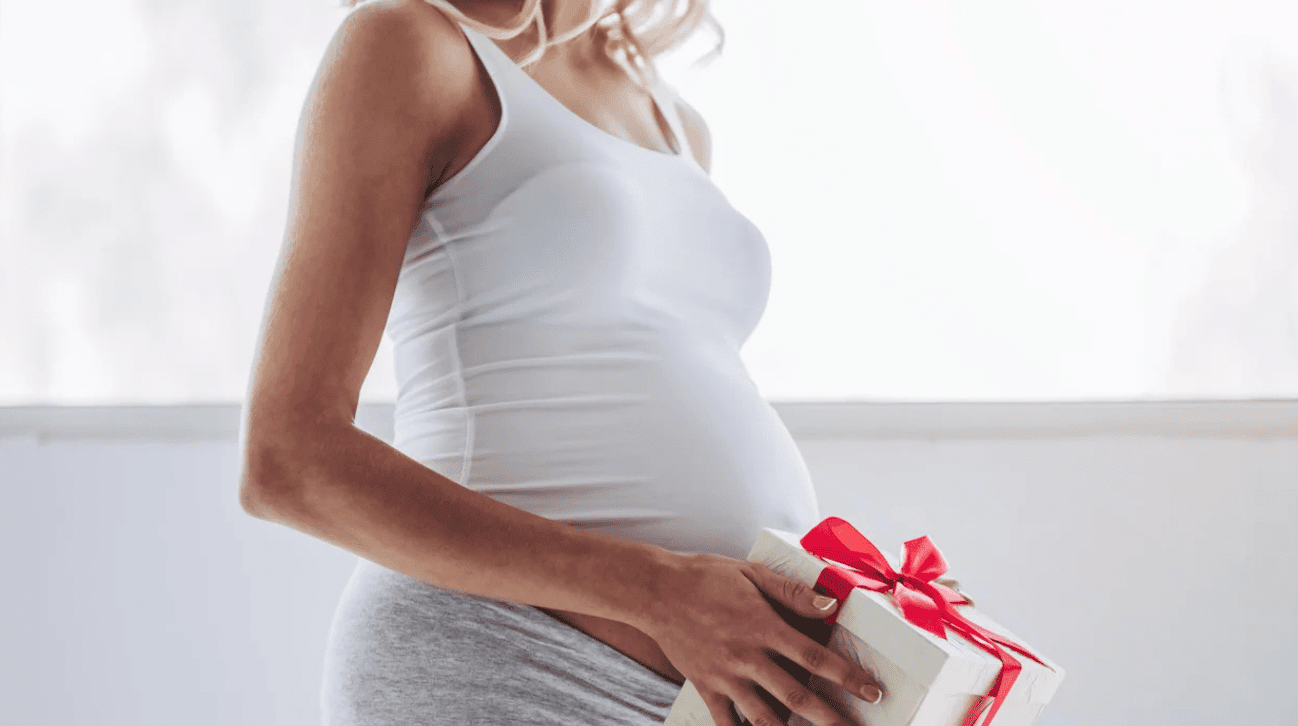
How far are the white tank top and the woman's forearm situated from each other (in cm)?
8

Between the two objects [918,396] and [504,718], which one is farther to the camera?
[918,396]

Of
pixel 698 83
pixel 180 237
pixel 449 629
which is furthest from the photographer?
pixel 698 83

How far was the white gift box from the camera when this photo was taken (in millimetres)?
404

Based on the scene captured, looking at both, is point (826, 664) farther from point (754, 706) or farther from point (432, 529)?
point (432, 529)

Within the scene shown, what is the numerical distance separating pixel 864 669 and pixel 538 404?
0.25 m

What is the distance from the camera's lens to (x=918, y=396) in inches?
54.1

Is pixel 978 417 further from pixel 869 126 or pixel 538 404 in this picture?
pixel 538 404

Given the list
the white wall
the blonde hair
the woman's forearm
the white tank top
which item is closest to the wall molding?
the white wall

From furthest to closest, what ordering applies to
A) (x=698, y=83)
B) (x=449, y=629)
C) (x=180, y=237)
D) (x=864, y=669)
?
(x=698, y=83) < (x=180, y=237) < (x=449, y=629) < (x=864, y=669)

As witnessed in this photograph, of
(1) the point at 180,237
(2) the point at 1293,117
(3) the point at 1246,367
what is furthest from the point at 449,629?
(2) the point at 1293,117

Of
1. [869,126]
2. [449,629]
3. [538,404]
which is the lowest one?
[449,629]

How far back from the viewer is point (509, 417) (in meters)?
0.58

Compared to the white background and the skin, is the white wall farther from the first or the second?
the skin

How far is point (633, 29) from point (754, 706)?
0.65 m
